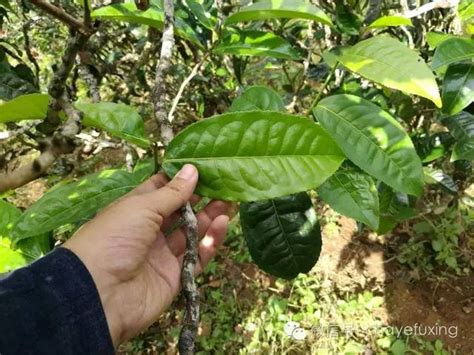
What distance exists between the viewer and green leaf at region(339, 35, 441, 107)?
675 millimetres

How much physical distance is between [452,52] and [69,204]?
2.44 ft

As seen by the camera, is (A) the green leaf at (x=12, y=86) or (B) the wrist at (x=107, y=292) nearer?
(B) the wrist at (x=107, y=292)

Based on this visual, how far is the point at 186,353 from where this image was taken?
574 mm

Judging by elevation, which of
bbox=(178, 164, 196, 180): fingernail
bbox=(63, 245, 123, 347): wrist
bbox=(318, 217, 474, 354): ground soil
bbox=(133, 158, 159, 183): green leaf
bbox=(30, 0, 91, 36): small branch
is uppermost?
bbox=(30, 0, 91, 36): small branch

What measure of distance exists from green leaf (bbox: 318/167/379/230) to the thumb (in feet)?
0.77

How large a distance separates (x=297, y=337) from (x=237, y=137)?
1438 mm

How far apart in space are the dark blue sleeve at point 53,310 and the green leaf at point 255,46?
0.51 m

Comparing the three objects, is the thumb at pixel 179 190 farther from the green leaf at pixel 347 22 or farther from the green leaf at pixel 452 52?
the green leaf at pixel 347 22

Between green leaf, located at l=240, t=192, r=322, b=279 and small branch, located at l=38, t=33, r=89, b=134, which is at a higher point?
small branch, located at l=38, t=33, r=89, b=134

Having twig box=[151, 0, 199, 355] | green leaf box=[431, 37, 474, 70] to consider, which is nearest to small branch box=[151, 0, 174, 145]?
twig box=[151, 0, 199, 355]

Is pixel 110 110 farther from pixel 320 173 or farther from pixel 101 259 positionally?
pixel 320 173

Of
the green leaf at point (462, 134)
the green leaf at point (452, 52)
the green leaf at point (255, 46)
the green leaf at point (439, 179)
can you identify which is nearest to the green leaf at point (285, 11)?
the green leaf at point (255, 46)

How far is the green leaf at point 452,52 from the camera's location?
2.81ft

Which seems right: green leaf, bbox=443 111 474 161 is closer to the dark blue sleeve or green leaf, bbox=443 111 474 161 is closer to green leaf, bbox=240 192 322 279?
green leaf, bbox=240 192 322 279
